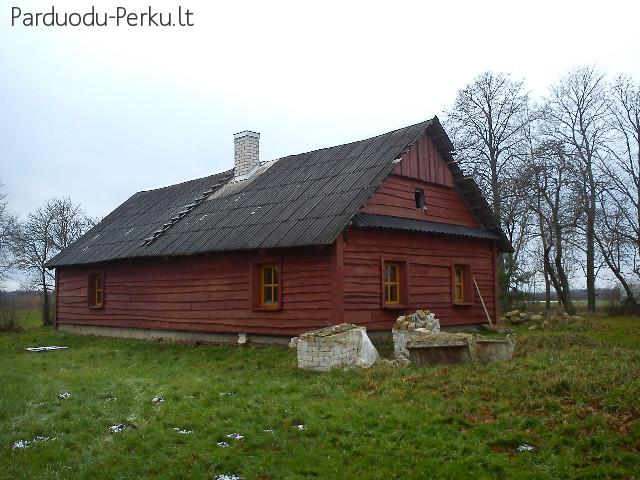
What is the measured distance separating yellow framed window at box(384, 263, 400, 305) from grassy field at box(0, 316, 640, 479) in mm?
4824

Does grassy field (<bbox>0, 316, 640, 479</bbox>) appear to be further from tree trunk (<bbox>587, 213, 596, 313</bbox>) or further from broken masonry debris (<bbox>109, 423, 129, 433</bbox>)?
tree trunk (<bbox>587, 213, 596, 313</bbox>)

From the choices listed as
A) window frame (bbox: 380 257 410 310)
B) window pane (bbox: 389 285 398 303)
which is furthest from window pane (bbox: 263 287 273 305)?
window pane (bbox: 389 285 398 303)

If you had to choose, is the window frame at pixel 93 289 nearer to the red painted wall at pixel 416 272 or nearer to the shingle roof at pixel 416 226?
the red painted wall at pixel 416 272

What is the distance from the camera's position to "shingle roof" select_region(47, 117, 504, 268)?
15.1m

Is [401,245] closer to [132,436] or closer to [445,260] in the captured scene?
[445,260]

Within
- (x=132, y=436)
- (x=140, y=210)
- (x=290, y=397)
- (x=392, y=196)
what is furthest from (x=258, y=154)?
(x=132, y=436)

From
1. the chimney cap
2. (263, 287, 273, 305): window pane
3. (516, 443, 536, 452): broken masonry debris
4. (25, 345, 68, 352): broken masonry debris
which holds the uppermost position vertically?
the chimney cap

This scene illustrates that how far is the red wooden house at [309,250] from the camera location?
14867 mm

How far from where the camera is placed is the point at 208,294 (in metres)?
17.2

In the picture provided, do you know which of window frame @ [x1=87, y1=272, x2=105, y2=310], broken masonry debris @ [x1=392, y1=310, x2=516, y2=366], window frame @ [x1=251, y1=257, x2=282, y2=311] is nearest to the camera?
broken masonry debris @ [x1=392, y1=310, x2=516, y2=366]

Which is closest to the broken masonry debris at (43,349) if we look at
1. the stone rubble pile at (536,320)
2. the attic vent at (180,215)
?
the attic vent at (180,215)

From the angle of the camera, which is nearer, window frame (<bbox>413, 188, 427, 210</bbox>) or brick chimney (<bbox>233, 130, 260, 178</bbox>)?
window frame (<bbox>413, 188, 427, 210</bbox>)

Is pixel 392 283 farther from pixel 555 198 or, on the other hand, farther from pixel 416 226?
pixel 555 198

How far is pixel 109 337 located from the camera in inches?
835
